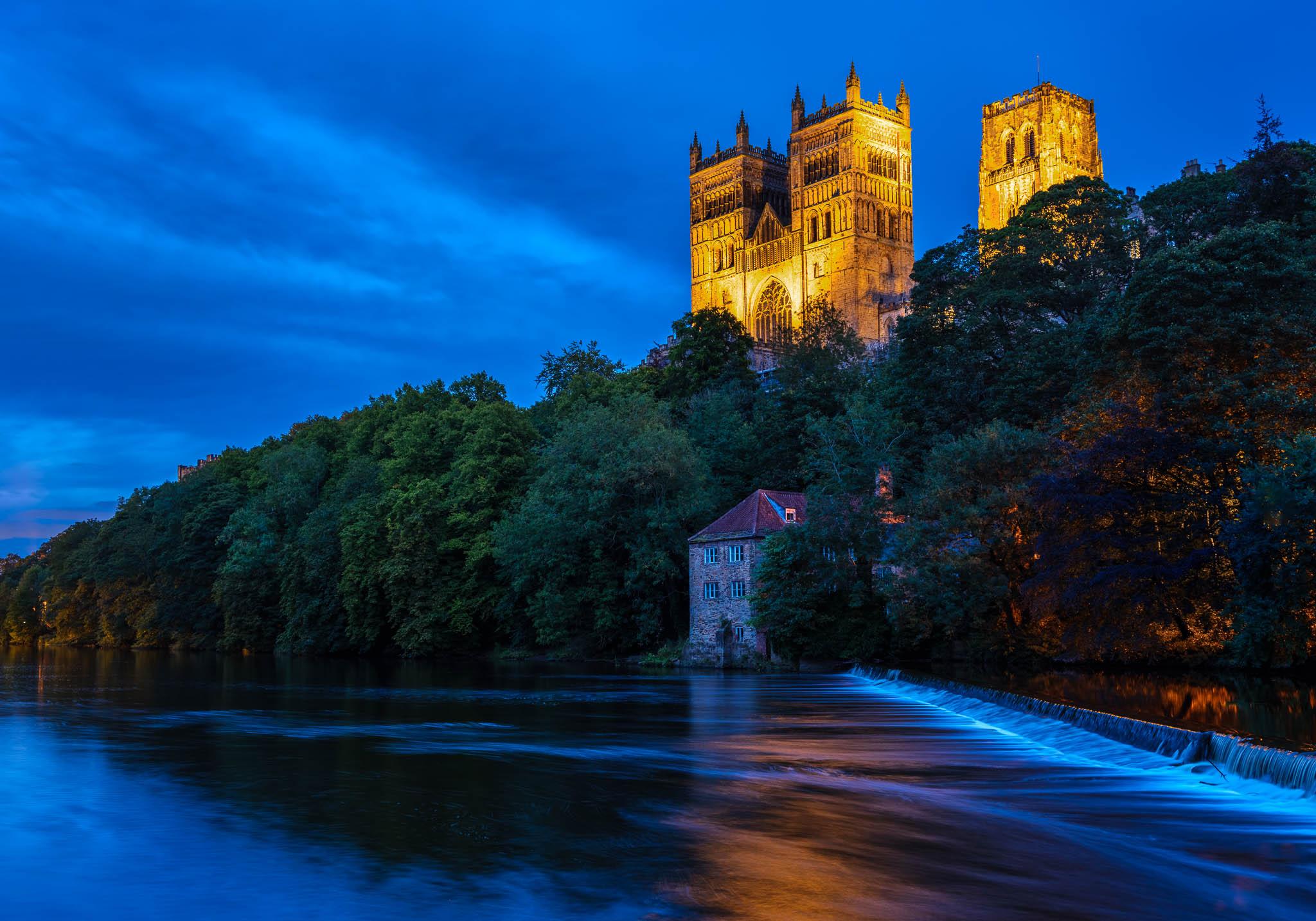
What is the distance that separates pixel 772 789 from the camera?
18.4 metres

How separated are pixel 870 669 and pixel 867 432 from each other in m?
15.4

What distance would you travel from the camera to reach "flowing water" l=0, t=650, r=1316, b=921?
11.8 metres

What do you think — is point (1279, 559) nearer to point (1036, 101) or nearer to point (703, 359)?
point (703, 359)

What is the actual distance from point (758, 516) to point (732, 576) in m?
2.87

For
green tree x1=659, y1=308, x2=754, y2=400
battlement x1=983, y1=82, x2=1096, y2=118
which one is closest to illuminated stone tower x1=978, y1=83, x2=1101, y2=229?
battlement x1=983, y1=82, x2=1096, y2=118

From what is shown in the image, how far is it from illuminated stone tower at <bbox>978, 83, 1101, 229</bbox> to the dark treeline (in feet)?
205

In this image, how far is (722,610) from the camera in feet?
169

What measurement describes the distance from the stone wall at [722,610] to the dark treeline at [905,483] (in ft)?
5.64

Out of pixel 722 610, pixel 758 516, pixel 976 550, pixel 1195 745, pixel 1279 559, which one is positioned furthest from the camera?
pixel 758 516

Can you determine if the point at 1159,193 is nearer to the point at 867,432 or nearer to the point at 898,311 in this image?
the point at 867,432

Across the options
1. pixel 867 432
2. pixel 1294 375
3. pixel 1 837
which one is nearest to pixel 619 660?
pixel 867 432

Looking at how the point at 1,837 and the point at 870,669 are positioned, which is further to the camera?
the point at 870,669

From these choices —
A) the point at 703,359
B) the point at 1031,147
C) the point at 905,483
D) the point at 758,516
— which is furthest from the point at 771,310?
the point at 758,516

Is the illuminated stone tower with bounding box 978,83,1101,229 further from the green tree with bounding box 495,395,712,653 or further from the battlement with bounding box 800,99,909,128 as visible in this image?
the green tree with bounding box 495,395,712,653
